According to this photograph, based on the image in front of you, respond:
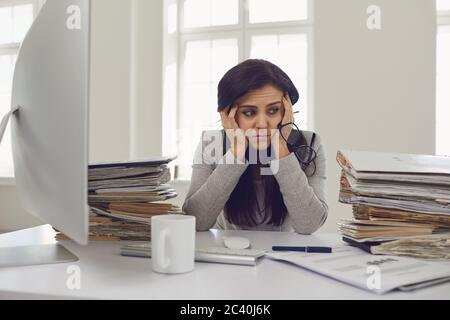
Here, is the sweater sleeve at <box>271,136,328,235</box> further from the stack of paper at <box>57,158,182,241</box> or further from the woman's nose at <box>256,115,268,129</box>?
the stack of paper at <box>57,158,182,241</box>

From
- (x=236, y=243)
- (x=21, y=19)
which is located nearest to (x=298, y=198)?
(x=236, y=243)

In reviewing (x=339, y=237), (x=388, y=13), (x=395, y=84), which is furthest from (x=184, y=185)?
(x=339, y=237)

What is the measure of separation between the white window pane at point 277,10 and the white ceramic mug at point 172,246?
3.03m

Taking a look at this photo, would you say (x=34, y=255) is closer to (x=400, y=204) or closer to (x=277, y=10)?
(x=400, y=204)

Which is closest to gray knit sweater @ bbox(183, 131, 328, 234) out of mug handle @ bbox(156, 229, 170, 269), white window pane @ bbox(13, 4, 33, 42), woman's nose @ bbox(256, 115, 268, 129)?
woman's nose @ bbox(256, 115, 268, 129)

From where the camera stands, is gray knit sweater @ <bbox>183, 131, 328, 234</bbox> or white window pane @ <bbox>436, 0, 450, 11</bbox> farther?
white window pane @ <bbox>436, 0, 450, 11</bbox>

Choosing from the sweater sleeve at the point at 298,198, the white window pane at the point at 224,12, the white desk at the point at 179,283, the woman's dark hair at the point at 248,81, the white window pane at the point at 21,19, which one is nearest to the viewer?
the white desk at the point at 179,283

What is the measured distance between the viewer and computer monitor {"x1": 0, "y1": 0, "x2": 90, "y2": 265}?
21.9 inches

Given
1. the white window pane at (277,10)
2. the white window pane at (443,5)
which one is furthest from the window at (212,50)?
the white window pane at (443,5)

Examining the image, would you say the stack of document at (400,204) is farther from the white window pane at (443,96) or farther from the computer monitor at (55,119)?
the white window pane at (443,96)

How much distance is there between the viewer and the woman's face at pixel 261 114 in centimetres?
114

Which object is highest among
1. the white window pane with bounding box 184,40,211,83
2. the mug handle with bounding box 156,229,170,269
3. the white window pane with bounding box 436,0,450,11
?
the white window pane with bounding box 436,0,450,11

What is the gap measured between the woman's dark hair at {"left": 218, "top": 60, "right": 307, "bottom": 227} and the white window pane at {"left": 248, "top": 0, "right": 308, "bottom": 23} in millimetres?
2203

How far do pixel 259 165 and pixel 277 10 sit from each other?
2.43m
